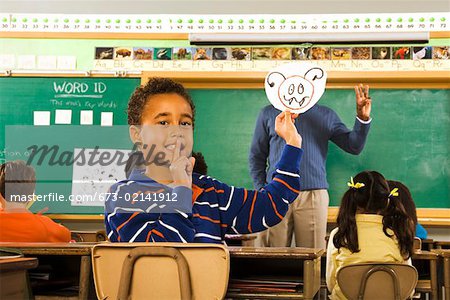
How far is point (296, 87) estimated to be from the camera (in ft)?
7.16

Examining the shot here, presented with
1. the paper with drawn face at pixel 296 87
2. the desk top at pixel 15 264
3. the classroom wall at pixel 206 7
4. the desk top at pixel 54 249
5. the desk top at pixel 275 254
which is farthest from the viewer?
the classroom wall at pixel 206 7

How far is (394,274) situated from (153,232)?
1.20 m

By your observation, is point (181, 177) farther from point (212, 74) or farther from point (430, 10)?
point (430, 10)

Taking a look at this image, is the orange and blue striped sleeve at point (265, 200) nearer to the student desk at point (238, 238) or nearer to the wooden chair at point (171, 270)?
the wooden chair at point (171, 270)

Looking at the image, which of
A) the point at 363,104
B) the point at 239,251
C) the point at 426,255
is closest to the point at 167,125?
the point at 239,251

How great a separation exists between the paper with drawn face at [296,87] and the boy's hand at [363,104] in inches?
65.5

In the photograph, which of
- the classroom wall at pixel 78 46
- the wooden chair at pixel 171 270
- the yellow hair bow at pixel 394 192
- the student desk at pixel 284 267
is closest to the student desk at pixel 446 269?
the yellow hair bow at pixel 394 192

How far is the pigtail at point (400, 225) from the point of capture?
254 centimetres

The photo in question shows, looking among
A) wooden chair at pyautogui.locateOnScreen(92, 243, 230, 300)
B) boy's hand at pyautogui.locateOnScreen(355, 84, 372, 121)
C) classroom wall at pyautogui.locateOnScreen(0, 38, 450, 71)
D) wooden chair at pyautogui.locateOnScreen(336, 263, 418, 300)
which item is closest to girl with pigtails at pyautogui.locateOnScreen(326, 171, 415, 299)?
wooden chair at pyautogui.locateOnScreen(336, 263, 418, 300)

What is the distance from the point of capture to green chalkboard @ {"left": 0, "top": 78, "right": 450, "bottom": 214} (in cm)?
427

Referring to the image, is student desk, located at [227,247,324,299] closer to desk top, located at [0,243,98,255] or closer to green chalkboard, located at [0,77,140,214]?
desk top, located at [0,243,98,255]

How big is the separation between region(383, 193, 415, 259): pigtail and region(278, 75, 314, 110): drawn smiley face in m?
0.84

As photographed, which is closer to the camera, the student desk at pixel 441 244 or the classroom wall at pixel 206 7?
the student desk at pixel 441 244

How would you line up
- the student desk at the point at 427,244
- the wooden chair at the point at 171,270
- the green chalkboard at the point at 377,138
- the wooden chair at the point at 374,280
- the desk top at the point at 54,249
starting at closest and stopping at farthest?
the wooden chair at the point at 171,270, the desk top at the point at 54,249, the wooden chair at the point at 374,280, the student desk at the point at 427,244, the green chalkboard at the point at 377,138
